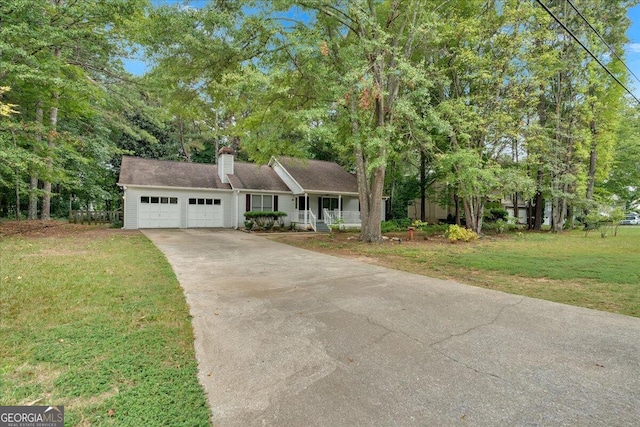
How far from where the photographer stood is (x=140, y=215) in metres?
17.4

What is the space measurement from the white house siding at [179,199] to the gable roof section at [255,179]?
102cm

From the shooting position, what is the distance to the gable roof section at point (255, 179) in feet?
65.1

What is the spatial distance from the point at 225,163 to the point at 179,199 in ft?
12.5

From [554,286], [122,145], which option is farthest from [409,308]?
[122,145]

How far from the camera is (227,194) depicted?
19.9 m

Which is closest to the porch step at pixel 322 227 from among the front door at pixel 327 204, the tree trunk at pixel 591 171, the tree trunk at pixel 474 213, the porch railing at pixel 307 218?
the porch railing at pixel 307 218

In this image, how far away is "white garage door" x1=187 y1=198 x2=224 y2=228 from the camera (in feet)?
62.0

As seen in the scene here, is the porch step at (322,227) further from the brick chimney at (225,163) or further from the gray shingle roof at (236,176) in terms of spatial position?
the brick chimney at (225,163)

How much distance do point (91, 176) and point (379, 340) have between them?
2361 centimetres

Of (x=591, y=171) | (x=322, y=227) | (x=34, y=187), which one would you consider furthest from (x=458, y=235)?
(x=34, y=187)

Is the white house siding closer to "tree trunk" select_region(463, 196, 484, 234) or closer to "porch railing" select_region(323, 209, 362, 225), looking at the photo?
"porch railing" select_region(323, 209, 362, 225)

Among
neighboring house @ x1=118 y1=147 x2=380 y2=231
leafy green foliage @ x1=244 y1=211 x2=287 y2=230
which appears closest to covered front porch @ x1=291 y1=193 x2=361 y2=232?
neighboring house @ x1=118 y1=147 x2=380 y2=231

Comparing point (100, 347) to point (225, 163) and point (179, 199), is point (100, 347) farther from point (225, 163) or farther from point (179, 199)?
→ point (225, 163)

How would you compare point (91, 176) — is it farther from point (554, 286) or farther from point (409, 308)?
point (554, 286)
